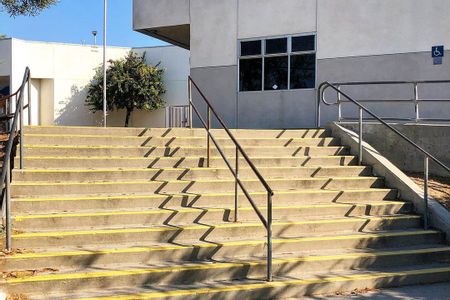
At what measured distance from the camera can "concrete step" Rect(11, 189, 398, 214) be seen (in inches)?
257

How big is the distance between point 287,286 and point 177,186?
8.45 ft

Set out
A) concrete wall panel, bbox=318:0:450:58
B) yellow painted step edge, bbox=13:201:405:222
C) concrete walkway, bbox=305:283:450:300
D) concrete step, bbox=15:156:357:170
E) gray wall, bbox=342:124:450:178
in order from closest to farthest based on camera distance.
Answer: concrete walkway, bbox=305:283:450:300 → yellow painted step edge, bbox=13:201:405:222 → concrete step, bbox=15:156:357:170 → gray wall, bbox=342:124:450:178 → concrete wall panel, bbox=318:0:450:58

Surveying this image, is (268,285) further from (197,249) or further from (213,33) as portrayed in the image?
(213,33)

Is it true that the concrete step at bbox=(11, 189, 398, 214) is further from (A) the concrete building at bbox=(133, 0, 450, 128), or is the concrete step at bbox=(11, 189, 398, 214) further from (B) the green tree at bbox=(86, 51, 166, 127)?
(B) the green tree at bbox=(86, 51, 166, 127)

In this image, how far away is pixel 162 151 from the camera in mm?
8555

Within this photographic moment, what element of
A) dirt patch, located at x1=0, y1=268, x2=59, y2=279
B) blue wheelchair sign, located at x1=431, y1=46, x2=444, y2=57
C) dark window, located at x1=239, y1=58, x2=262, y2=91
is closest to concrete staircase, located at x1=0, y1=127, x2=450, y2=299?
dirt patch, located at x1=0, y1=268, x2=59, y2=279

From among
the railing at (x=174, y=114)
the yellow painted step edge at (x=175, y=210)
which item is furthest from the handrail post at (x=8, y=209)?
the railing at (x=174, y=114)

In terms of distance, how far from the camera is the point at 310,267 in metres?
6.25

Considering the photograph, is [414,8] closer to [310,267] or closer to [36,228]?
[310,267]

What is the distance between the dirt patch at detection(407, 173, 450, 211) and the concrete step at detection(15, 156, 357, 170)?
47.5 inches

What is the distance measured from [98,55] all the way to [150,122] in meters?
5.80

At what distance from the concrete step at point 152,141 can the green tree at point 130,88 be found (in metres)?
22.2

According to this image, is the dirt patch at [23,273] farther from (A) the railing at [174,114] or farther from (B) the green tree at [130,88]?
(A) the railing at [174,114]

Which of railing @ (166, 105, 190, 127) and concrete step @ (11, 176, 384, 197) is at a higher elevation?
railing @ (166, 105, 190, 127)
